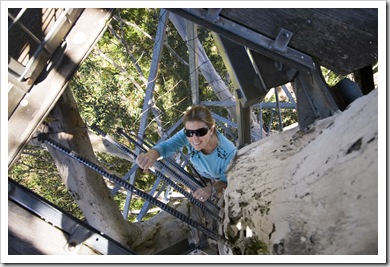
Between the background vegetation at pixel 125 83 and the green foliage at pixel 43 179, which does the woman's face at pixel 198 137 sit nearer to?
the background vegetation at pixel 125 83

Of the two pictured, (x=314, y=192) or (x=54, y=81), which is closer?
(x=314, y=192)

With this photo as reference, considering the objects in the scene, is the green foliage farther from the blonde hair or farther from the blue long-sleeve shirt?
the blonde hair

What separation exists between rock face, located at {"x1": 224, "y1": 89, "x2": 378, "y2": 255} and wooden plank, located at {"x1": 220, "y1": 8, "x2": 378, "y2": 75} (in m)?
0.28

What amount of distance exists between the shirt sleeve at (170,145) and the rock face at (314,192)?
0.61m

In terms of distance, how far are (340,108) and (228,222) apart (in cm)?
86

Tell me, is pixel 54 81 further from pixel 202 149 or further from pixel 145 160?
pixel 202 149

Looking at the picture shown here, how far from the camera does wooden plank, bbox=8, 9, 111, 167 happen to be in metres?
2.30

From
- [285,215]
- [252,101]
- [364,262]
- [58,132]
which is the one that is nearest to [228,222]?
[285,215]

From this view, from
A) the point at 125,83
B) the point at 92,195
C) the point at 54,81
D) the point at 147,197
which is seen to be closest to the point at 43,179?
the point at 125,83

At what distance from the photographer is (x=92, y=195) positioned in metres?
3.31

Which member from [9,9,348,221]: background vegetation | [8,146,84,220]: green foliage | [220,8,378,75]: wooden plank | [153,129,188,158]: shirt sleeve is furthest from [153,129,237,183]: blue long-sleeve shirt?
[8,146,84,220]: green foliage

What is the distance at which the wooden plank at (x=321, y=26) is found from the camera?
211 centimetres

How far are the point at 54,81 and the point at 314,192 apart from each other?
1.46m

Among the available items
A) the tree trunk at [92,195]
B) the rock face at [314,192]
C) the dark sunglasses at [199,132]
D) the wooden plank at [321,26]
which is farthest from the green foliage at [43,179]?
the wooden plank at [321,26]
